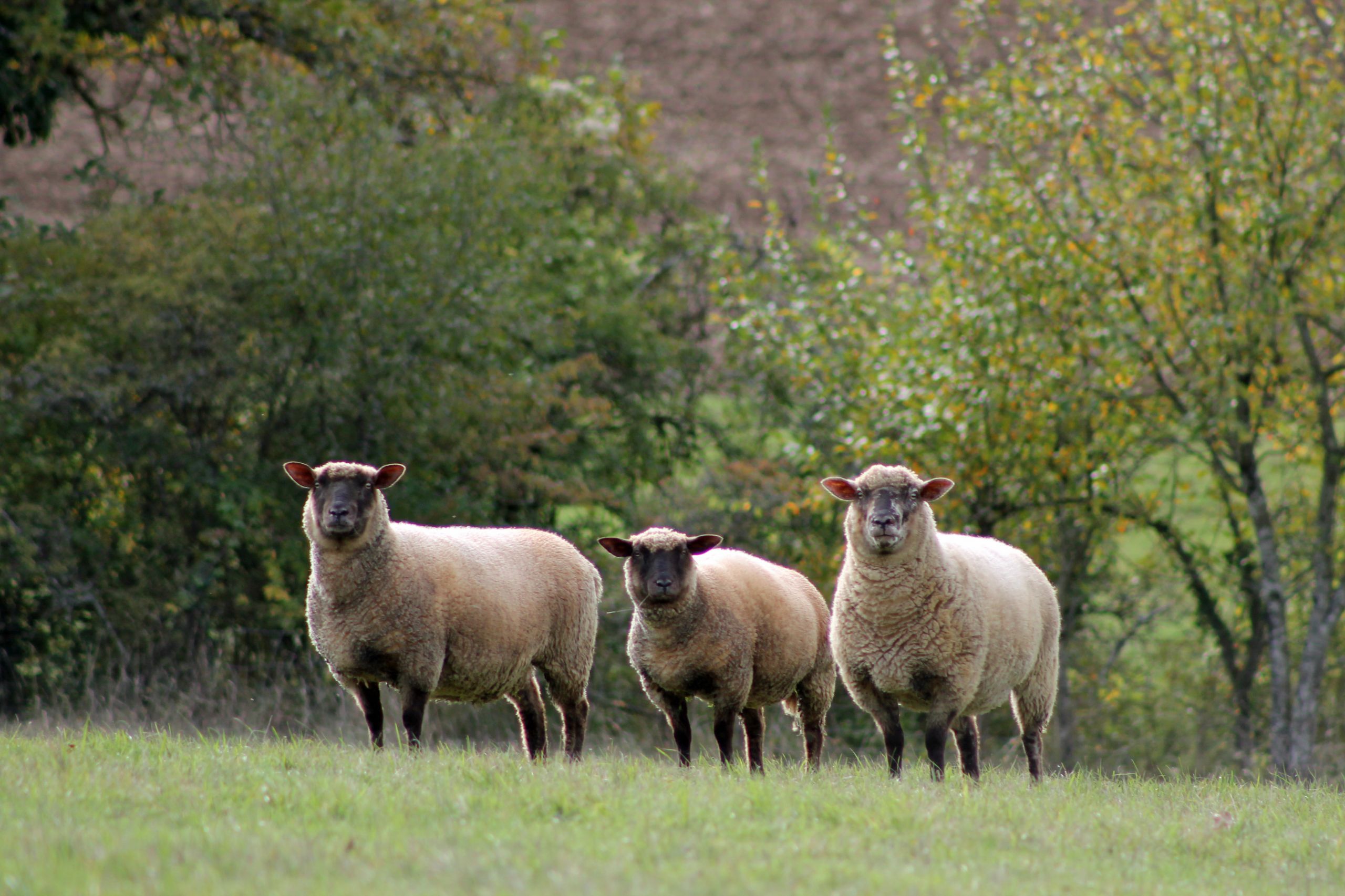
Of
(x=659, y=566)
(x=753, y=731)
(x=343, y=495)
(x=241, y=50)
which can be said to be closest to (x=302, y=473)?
(x=343, y=495)

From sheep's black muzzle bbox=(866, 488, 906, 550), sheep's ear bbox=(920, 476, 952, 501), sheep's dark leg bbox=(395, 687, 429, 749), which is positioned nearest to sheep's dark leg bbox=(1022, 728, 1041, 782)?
sheep's ear bbox=(920, 476, 952, 501)

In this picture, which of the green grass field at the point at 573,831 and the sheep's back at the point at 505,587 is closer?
the green grass field at the point at 573,831

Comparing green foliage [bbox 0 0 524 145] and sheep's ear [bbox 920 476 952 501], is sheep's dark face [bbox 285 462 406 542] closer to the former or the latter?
sheep's ear [bbox 920 476 952 501]

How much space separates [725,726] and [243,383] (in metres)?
7.20

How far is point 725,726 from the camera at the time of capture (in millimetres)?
8859

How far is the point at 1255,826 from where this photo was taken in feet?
23.0

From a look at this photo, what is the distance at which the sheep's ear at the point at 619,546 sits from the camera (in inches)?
350

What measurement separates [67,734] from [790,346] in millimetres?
9344

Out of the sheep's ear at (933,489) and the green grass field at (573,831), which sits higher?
the sheep's ear at (933,489)

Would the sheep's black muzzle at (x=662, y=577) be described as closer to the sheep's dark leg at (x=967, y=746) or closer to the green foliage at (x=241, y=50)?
the sheep's dark leg at (x=967, y=746)

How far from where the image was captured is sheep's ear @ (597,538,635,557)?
29.2ft

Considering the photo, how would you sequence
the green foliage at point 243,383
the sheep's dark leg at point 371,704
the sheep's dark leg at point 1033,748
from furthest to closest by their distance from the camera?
the green foliage at point 243,383
the sheep's dark leg at point 1033,748
the sheep's dark leg at point 371,704

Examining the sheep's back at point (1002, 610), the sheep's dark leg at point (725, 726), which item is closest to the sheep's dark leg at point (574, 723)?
the sheep's dark leg at point (725, 726)

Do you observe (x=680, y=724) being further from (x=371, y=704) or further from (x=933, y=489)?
(x=933, y=489)
